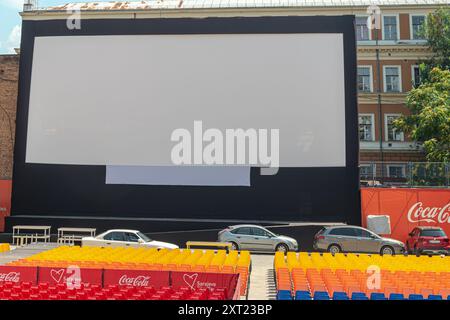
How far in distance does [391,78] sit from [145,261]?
26542 millimetres

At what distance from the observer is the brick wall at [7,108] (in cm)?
2441

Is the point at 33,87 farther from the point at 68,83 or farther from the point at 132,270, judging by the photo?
the point at 132,270

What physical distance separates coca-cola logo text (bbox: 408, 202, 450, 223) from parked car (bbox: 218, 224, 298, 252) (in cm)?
613

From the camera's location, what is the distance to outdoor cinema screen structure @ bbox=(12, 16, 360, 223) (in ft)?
65.0

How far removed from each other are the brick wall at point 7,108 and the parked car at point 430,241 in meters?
21.5

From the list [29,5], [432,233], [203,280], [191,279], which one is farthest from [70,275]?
[29,5]

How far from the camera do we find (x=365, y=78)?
3142cm

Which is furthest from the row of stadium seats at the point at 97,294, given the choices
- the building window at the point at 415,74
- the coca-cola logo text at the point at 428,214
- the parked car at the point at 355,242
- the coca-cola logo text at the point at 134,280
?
the building window at the point at 415,74

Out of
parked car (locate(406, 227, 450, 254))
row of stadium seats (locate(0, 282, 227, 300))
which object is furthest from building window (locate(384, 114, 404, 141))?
row of stadium seats (locate(0, 282, 227, 300))

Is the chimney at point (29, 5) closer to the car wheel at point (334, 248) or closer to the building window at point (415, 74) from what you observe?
the building window at point (415, 74)

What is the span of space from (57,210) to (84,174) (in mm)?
2177

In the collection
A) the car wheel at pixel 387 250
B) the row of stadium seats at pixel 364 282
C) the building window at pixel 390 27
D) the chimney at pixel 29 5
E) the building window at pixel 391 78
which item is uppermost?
the chimney at pixel 29 5

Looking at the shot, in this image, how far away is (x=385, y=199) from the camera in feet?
64.4
